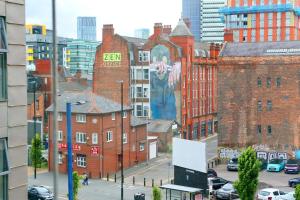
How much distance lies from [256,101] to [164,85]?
55.9ft

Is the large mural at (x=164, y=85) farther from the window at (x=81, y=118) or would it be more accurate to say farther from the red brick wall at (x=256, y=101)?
the window at (x=81, y=118)

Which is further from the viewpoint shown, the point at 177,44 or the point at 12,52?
the point at 177,44

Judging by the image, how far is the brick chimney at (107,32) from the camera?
71.4 metres

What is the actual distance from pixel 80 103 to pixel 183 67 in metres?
23.0

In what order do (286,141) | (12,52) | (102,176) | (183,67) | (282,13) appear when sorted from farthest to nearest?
1. (282,13)
2. (183,67)
3. (286,141)
4. (102,176)
5. (12,52)

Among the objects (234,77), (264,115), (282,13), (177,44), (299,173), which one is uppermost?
(282,13)

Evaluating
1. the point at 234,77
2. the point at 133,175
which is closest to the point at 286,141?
the point at 234,77

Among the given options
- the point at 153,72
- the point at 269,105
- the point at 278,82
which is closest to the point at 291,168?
the point at 269,105

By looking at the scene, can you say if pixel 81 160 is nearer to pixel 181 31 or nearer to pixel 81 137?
pixel 81 137

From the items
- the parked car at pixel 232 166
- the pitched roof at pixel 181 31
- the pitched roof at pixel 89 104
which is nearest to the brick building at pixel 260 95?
the parked car at pixel 232 166

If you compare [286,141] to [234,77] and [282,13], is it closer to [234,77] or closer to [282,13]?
[234,77]

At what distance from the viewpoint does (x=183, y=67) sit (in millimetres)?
71000

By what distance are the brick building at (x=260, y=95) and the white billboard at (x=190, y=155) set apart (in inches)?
796

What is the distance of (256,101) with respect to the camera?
57031 millimetres
